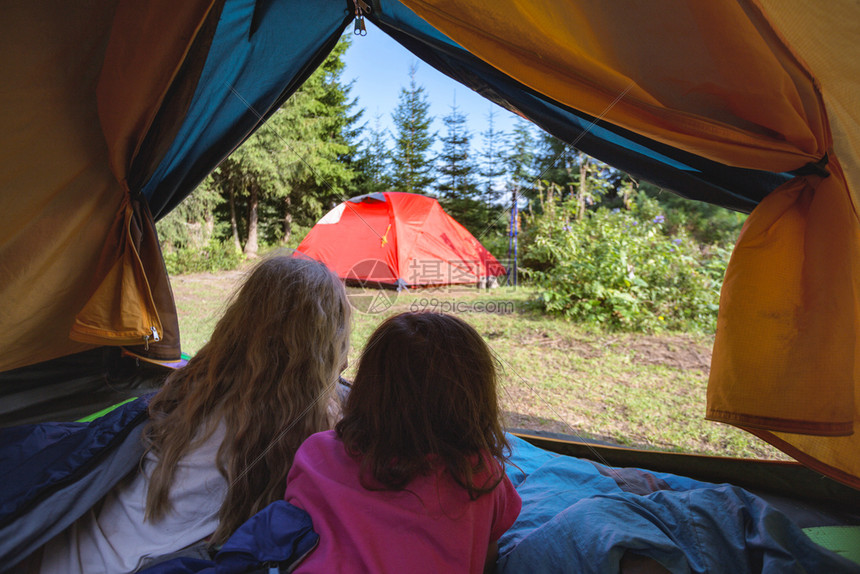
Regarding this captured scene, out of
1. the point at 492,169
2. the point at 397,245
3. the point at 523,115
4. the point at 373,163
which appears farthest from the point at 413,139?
the point at 523,115

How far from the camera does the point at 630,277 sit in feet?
12.4

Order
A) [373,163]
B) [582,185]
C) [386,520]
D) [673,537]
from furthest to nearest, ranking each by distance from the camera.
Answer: [373,163], [582,185], [673,537], [386,520]

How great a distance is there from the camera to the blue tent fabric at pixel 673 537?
823 millimetres

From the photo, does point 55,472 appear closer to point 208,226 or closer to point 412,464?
point 412,464

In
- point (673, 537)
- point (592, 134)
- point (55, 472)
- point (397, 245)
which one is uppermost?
point (592, 134)

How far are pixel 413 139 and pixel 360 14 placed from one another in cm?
531

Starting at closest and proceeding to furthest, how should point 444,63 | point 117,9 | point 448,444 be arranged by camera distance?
point 448,444, point 117,9, point 444,63

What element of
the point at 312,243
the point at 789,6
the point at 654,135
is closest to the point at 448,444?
the point at 654,135

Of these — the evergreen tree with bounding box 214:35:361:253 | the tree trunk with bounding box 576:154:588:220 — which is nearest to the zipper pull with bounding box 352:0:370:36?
the tree trunk with bounding box 576:154:588:220

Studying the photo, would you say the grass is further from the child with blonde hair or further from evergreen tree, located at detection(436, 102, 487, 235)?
evergreen tree, located at detection(436, 102, 487, 235)

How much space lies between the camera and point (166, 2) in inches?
60.0

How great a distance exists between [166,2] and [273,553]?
180cm

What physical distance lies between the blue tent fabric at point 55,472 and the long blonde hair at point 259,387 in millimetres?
69

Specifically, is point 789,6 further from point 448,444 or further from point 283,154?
point 283,154
